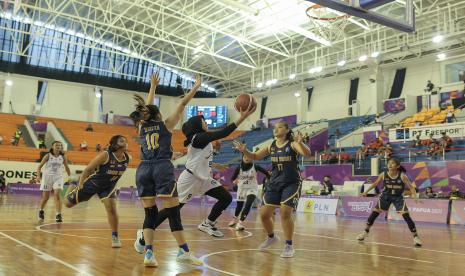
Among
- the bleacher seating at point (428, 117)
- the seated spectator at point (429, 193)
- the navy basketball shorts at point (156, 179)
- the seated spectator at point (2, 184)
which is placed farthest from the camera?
the seated spectator at point (2, 184)

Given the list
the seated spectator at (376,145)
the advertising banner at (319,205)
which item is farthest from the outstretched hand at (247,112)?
the seated spectator at (376,145)

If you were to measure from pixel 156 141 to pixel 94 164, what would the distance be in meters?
1.69

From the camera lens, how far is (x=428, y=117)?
84.4 ft

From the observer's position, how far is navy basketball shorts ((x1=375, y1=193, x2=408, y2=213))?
341 inches

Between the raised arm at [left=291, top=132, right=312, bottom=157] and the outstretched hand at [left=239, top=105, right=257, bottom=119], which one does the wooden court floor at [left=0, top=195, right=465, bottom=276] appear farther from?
the outstretched hand at [left=239, top=105, right=257, bottom=119]

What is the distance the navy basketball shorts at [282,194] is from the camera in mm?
6164

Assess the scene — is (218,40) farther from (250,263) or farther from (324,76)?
(250,263)

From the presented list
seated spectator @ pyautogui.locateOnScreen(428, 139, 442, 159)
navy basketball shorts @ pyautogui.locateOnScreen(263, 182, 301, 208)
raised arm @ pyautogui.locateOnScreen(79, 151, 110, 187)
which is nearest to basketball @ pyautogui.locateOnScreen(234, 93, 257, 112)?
navy basketball shorts @ pyautogui.locateOnScreen(263, 182, 301, 208)

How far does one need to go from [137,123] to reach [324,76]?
31.9m

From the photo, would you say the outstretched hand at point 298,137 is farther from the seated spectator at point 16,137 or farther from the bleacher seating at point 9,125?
the bleacher seating at point 9,125

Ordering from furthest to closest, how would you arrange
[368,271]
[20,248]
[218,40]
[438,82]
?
[218,40] → [438,82] → [20,248] → [368,271]

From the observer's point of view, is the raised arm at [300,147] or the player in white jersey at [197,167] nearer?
the raised arm at [300,147]

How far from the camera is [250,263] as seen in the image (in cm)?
534

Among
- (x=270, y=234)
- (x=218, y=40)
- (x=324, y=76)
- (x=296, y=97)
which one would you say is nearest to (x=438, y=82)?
(x=324, y=76)
